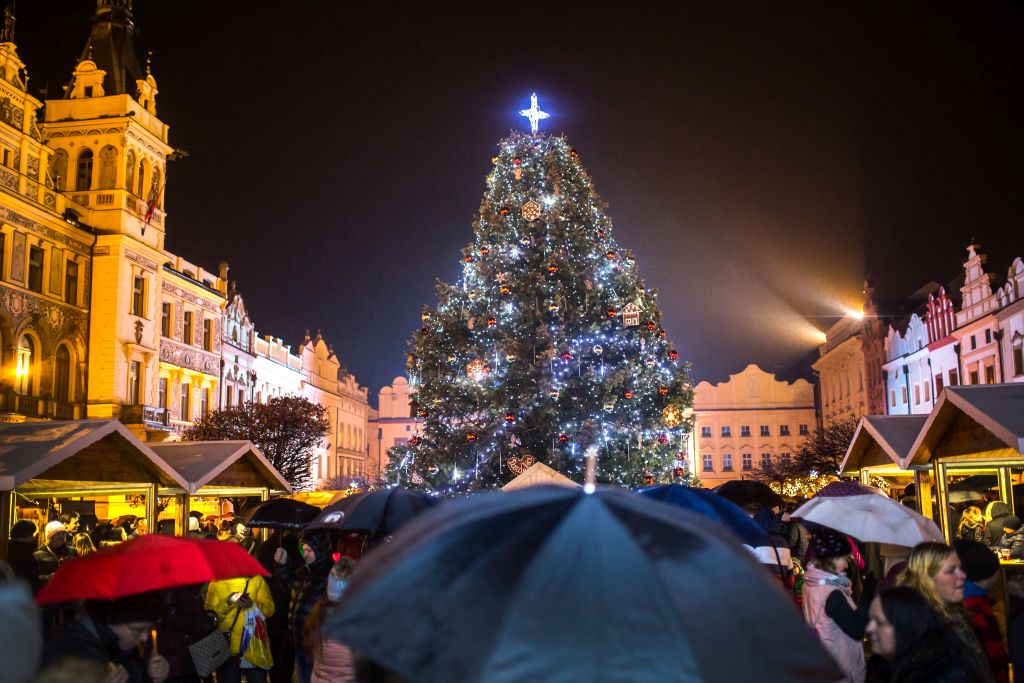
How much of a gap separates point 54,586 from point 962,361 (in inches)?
1844

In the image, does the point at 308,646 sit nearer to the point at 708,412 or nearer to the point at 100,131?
the point at 100,131

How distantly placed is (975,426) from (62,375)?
31438mm

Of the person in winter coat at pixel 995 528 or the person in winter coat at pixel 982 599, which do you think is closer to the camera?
the person in winter coat at pixel 982 599

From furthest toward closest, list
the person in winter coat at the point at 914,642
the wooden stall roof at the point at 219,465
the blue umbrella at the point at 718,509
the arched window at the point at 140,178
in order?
the arched window at the point at 140,178, the wooden stall roof at the point at 219,465, the blue umbrella at the point at 718,509, the person in winter coat at the point at 914,642

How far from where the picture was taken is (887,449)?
47.3ft

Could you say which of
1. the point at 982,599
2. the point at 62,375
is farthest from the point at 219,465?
the point at 62,375

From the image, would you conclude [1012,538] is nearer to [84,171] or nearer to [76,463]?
[76,463]

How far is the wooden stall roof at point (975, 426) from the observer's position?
10.6m

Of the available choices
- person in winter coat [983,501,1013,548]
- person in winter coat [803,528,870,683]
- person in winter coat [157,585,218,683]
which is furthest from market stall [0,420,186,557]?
person in winter coat [983,501,1013,548]

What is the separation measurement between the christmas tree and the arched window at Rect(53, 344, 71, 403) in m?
18.9

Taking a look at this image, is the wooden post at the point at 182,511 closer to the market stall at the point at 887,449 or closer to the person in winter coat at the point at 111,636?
the market stall at the point at 887,449

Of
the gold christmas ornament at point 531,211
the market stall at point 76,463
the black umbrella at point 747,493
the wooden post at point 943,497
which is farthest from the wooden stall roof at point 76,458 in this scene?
the wooden post at point 943,497

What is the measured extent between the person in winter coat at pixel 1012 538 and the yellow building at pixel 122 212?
31644 millimetres

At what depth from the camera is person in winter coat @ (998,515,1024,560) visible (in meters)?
10.2
